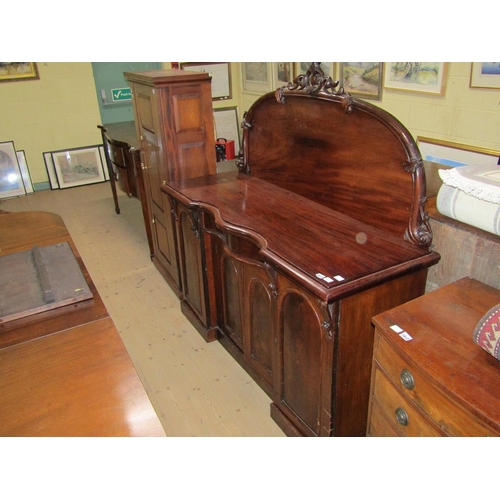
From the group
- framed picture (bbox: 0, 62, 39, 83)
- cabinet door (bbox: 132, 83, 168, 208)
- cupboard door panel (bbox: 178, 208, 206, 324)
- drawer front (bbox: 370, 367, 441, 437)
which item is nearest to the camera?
drawer front (bbox: 370, 367, 441, 437)

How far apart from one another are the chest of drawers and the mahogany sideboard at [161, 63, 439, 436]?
175 millimetres

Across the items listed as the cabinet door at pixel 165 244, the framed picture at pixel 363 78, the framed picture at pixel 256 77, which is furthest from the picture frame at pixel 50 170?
the framed picture at pixel 363 78

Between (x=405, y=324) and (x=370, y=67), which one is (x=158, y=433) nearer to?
(x=405, y=324)

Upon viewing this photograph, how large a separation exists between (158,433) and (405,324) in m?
0.73

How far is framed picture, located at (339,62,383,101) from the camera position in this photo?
3.48 metres

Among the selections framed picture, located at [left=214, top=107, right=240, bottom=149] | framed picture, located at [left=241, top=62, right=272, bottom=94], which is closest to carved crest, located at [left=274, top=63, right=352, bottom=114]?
framed picture, located at [left=241, top=62, right=272, bottom=94]

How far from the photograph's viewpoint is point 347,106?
5.69 ft

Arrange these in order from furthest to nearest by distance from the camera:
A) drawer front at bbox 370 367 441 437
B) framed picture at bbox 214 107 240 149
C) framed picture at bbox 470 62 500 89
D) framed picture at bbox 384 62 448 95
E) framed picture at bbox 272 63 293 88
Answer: framed picture at bbox 214 107 240 149 < framed picture at bbox 272 63 293 88 < framed picture at bbox 384 62 448 95 < framed picture at bbox 470 62 500 89 < drawer front at bbox 370 367 441 437


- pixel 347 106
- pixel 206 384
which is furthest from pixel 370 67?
pixel 206 384

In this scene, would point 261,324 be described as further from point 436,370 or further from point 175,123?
point 175,123

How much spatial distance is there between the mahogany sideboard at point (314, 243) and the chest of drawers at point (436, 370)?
0.18m

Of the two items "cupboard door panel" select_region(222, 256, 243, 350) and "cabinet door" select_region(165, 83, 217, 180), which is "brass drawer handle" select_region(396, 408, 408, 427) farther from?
"cabinet door" select_region(165, 83, 217, 180)

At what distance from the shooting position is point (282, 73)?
4930mm

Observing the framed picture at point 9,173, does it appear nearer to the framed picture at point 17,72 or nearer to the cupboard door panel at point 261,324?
the framed picture at point 17,72
